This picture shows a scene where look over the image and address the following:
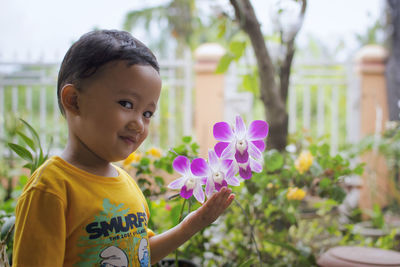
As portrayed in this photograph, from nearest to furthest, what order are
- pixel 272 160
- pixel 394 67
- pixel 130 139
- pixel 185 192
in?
1. pixel 130 139
2. pixel 185 192
3. pixel 272 160
4. pixel 394 67

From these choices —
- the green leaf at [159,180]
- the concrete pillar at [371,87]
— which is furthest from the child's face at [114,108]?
the concrete pillar at [371,87]

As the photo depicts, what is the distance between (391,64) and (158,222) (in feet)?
11.4

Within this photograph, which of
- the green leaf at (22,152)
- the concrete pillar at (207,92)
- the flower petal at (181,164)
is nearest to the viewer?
the flower petal at (181,164)

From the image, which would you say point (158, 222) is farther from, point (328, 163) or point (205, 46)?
point (205, 46)

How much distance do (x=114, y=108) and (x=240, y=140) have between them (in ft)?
1.02

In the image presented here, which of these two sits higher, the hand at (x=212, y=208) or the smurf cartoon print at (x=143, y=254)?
the hand at (x=212, y=208)

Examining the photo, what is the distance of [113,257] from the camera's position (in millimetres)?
779

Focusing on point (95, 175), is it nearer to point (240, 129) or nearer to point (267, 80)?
point (240, 129)

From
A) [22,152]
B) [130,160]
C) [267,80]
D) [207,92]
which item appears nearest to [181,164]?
[22,152]

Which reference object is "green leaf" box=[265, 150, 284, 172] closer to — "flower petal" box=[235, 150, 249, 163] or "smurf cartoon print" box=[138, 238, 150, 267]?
"flower petal" box=[235, 150, 249, 163]

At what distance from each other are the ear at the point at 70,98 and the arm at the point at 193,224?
366 mm

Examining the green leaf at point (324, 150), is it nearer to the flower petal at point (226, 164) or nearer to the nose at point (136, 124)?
the flower petal at point (226, 164)

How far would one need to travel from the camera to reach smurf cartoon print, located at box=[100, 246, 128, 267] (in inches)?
30.2

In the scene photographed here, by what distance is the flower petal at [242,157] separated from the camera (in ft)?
2.79
